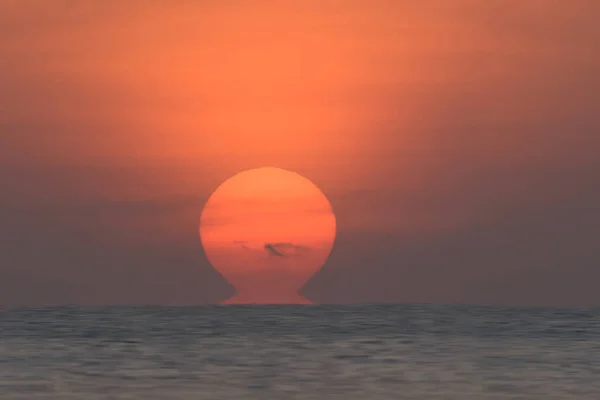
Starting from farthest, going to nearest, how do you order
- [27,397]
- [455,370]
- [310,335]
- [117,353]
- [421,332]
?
1. [421,332]
2. [310,335]
3. [117,353]
4. [455,370]
5. [27,397]

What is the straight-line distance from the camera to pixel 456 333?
118m

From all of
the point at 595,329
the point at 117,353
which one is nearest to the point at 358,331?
the point at 595,329

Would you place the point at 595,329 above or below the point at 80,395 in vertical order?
A: above

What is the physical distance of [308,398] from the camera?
5788 centimetres

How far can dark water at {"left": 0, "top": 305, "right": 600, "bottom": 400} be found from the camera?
2387 inches

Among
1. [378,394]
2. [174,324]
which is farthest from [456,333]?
[378,394]

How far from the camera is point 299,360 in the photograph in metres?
80.9

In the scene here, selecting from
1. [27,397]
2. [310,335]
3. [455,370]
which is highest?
[310,335]

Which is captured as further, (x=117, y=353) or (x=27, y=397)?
(x=117, y=353)

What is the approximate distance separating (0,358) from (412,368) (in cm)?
2417

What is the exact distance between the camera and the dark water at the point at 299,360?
60.6 metres

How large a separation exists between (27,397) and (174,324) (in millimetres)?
84737

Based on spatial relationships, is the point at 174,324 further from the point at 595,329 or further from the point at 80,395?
the point at 80,395

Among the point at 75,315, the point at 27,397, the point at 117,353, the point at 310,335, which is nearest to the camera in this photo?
the point at 27,397
